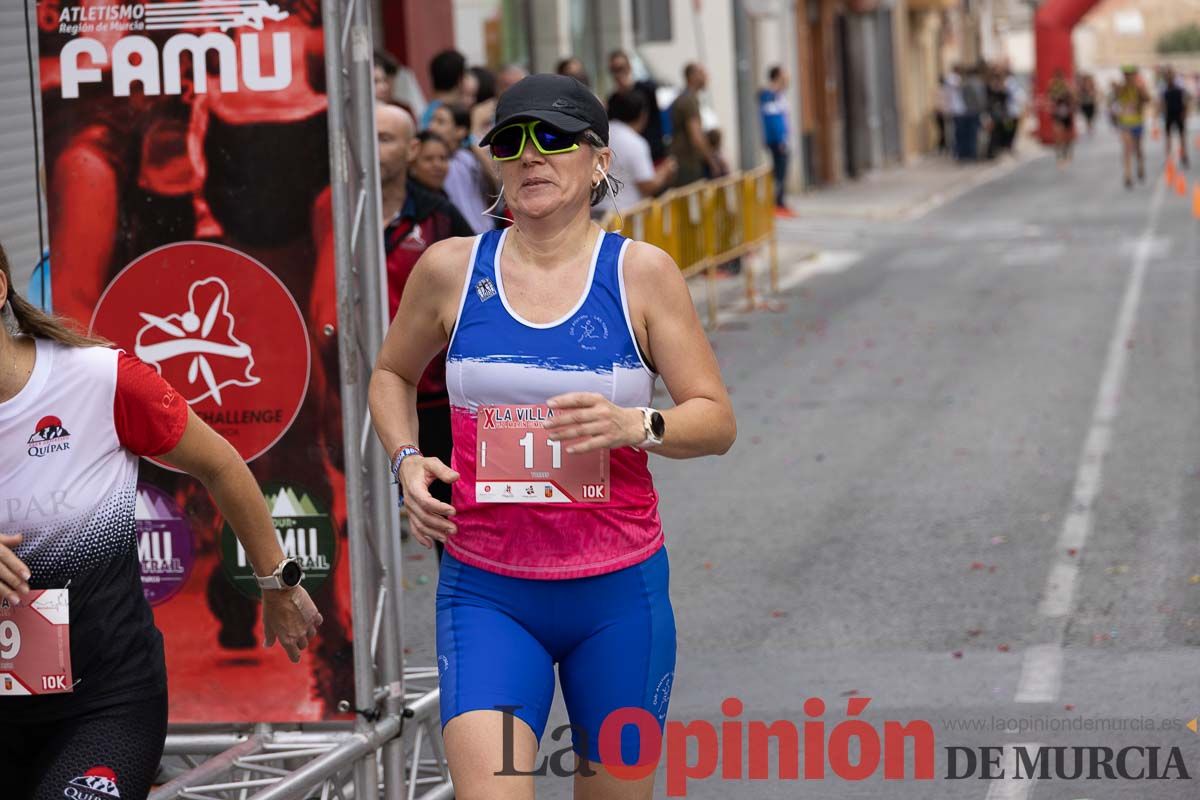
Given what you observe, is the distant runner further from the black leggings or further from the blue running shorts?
the black leggings

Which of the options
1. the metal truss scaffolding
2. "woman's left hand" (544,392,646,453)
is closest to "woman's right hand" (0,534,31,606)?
"woman's left hand" (544,392,646,453)

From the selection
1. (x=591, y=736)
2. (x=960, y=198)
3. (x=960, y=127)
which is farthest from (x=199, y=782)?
(x=960, y=127)

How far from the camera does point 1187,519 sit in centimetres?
977

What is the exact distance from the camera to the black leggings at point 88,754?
372 centimetres

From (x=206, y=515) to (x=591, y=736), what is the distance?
191 cm

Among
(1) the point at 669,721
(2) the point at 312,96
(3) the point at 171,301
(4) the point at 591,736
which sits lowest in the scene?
(1) the point at 669,721

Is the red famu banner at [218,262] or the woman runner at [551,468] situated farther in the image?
the red famu banner at [218,262]

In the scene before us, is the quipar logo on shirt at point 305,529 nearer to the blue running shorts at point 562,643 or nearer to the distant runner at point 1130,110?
the blue running shorts at point 562,643

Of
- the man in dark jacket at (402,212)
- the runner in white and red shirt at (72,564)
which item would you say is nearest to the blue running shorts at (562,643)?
the runner in white and red shirt at (72,564)

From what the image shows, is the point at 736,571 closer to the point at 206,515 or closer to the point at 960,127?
the point at 206,515

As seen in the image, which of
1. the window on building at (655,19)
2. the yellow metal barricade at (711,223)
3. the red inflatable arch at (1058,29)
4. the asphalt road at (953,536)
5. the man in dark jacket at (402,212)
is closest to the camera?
the asphalt road at (953,536)

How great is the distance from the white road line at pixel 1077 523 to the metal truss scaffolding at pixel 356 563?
1.85m

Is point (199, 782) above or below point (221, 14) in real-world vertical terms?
below

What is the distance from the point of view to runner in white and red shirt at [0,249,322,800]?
3779mm
